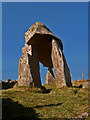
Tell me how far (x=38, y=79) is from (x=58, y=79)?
2.96 metres

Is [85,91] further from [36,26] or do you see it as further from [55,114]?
[36,26]

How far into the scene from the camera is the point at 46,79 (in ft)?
88.9

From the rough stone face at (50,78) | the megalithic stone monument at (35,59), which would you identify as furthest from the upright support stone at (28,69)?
the rough stone face at (50,78)

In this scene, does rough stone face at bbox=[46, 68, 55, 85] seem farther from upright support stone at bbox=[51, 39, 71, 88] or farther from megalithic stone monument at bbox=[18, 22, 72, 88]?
upright support stone at bbox=[51, 39, 71, 88]

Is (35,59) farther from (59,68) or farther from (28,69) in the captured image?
(59,68)

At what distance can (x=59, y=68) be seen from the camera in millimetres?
16688

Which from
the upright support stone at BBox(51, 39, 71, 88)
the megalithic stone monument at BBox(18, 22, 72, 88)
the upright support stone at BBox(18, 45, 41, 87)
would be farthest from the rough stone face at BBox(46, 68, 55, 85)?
the upright support stone at BBox(51, 39, 71, 88)

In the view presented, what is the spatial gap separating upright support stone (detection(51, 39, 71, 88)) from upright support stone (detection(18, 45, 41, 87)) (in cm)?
277

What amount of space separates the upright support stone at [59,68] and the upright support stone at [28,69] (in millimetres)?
2769

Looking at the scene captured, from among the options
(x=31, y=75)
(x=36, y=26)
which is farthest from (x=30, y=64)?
(x=36, y=26)

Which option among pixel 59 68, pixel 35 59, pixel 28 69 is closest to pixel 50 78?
pixel 35 59

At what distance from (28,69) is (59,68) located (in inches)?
154

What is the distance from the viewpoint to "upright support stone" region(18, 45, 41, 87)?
54.3 feet

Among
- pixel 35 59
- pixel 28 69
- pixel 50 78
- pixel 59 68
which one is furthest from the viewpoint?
pixel 50 78
